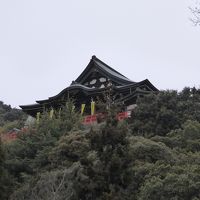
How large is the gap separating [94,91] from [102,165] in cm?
2082

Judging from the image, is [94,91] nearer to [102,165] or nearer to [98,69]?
[98,69]

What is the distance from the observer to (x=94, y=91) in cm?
3522

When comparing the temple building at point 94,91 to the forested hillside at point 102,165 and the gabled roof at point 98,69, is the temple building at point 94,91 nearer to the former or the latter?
the gabled roof at point 98,69

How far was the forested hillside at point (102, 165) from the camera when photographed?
45.4 feet

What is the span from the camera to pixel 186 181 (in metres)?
13.4

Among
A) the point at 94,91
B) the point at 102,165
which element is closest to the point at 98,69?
the point at 94,91

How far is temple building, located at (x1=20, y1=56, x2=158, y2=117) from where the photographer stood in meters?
33.0

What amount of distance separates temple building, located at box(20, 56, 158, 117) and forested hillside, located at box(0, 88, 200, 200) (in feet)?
35.8

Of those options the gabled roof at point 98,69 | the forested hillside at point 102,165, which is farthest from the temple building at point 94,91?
the forested hillside at point 102,165

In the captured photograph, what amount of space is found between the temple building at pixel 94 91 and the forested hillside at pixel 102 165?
10.9m

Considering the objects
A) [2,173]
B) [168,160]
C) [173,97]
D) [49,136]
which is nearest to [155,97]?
[173,97]

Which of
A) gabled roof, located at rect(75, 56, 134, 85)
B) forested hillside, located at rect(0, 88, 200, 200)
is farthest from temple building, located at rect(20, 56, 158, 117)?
forested hillside, located at rect(0, 88, 200, 200)

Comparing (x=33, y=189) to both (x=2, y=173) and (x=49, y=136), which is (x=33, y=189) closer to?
(x=2, y=173)

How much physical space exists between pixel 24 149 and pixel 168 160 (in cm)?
709
